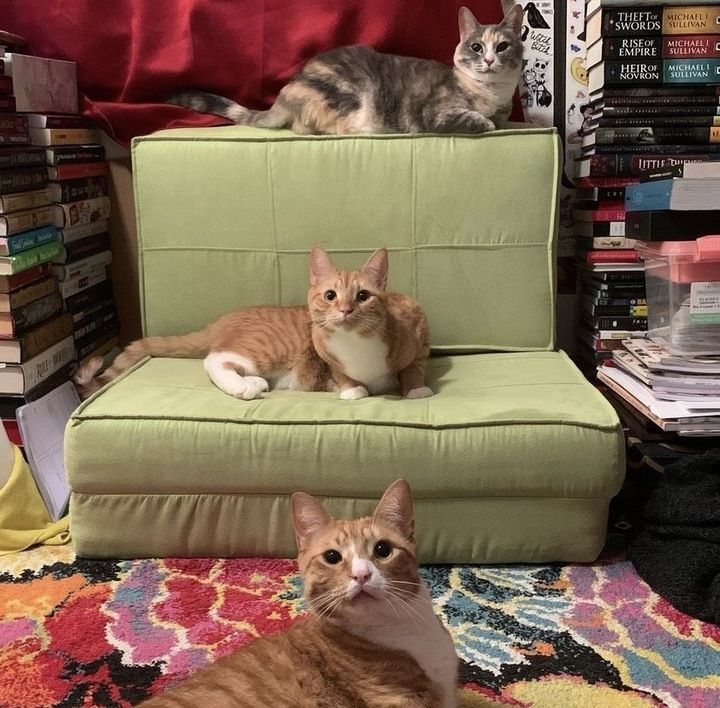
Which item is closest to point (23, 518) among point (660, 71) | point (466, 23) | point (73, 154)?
point (73, 154)

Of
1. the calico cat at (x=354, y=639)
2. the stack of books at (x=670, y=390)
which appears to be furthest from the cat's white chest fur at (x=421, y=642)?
the stack of books at (x=670, y=390)

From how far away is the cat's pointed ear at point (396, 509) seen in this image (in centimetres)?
123

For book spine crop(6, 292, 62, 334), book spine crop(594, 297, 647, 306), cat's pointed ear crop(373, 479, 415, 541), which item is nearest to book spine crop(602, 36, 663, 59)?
book spine crop(594, 297, 647, 306)

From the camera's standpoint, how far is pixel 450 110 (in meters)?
2.20

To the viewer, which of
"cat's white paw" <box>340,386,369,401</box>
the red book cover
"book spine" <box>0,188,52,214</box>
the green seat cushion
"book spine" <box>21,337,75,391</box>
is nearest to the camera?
the green seat cushion

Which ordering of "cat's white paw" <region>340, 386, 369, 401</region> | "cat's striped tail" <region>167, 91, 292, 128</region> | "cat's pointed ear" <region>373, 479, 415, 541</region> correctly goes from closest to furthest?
"cat's pointed ear" <region>373, 479, 415, 541</region>
"cat's white paw" <region>340, 386, 369, 401</region>
"cat's striped tail" <region>167, 91, 292, 128</region>

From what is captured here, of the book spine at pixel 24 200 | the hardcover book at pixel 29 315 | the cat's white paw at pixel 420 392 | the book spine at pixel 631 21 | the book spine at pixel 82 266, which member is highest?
the book spine at pixel 631 21

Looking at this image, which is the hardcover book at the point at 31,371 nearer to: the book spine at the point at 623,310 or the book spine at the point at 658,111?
the book spine at the point at 623,310

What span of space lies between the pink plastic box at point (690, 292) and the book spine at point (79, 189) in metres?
1.69

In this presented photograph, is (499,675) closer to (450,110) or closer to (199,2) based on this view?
Answer: (450,110)

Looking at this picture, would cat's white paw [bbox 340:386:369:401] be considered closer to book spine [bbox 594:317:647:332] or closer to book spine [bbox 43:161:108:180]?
book spine [bbox 594:317:647:332]

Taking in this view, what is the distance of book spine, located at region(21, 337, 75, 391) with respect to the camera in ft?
6.86

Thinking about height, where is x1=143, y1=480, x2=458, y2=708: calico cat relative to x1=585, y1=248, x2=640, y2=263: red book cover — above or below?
below

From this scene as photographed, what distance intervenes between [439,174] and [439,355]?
527 millimetres
